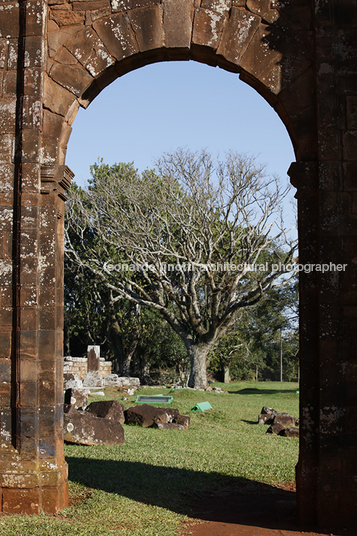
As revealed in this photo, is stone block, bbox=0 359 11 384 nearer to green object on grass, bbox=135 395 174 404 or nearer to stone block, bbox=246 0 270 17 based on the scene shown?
stone block, bbox=246 0 270 17

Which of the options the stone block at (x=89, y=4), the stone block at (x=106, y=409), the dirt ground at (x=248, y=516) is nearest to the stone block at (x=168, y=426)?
the stone block at (x=106, y=409)

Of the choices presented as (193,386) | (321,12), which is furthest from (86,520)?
(193,386)

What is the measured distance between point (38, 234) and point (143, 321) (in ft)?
71.4

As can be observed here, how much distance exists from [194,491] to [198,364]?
48.0 feet

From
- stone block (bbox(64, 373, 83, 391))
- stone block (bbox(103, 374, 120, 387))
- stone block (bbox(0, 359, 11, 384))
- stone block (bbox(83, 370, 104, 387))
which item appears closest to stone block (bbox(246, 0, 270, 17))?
stone block (bbox(0, 359, 11, 384))

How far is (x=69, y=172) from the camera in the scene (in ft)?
17.2

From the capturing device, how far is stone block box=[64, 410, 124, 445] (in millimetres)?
7688

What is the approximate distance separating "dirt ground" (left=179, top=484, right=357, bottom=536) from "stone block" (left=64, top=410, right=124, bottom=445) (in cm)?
269

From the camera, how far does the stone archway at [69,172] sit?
15.2 ft

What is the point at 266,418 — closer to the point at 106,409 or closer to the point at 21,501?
the point at 106,409

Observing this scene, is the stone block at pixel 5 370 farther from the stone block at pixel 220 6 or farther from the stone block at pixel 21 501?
the stone block at pixel 220 6

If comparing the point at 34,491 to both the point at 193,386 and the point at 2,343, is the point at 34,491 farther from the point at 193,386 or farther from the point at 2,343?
the point at 193,386

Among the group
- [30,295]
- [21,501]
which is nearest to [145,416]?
[21,501]

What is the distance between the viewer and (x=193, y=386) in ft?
65.9
